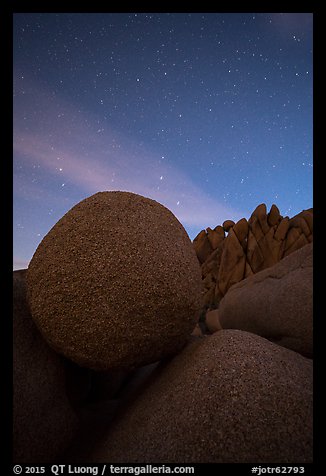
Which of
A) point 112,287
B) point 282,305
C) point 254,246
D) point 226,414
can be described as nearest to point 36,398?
point 112,287

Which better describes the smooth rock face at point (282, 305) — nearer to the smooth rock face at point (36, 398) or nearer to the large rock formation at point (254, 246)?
the smooth rock face at point (36, 398)

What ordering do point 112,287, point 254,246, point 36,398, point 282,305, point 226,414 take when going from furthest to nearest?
1. point 254,246
2. point 282,305
3. point 36,398
4. point 112,287
5. point 226,414

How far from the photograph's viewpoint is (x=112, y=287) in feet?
6.20

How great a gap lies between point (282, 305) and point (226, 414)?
101 inches

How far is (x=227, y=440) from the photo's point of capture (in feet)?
5.27

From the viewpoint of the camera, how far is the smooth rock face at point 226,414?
1.58 m

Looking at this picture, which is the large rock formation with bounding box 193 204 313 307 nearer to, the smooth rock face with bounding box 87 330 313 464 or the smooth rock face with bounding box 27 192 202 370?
the smooth rock face with bounding box 87 330 313 464

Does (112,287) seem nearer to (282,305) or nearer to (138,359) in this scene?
(138,359)

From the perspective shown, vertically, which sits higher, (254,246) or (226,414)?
(254,246)

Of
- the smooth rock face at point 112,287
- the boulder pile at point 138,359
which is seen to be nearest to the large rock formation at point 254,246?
the boulder pile at point 138,359

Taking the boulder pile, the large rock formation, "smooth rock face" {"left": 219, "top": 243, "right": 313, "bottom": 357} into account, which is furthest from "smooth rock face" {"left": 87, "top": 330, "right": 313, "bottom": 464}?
the large rock formation

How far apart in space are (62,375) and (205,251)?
23638 millimetres

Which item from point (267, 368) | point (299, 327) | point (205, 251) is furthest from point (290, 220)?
point (267, 368)

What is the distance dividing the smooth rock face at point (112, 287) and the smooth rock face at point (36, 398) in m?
0.27
